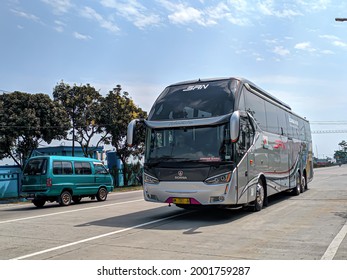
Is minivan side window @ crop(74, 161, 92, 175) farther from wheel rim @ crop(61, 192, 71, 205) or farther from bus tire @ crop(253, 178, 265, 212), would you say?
bus tire @ crop(253, 178, 265, 212)

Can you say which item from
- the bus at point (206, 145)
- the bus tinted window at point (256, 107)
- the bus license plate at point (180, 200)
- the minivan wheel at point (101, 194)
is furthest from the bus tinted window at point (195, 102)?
the minivan wheel at point (101, 194)

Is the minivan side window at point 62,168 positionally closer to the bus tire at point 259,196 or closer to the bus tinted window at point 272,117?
the bus tire at point 259,196

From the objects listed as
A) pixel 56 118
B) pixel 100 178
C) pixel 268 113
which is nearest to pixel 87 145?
pixel 56 118

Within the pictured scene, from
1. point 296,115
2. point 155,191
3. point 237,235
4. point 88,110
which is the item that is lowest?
point 237,235

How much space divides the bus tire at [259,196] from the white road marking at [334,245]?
3198mm

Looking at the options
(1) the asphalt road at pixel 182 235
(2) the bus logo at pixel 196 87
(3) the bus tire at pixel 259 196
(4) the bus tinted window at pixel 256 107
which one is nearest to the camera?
(1) the asphalt road at pixel 182 235

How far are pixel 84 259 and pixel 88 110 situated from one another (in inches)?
951

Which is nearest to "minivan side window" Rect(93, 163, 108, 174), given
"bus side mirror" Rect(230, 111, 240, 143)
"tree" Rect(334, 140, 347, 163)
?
"bus side mirror" Rect(230, 111, 240, 143)

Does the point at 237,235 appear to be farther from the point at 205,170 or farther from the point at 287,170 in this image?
the point at 287,170

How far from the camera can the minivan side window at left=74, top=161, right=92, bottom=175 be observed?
18.1 metres

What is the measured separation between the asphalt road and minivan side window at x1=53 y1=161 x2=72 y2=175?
3.73m

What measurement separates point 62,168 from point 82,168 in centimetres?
139

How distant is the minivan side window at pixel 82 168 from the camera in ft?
59.4
